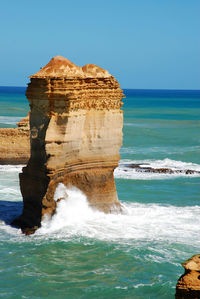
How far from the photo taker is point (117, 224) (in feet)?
50.4

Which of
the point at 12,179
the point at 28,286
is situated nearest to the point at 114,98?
the point at 28,286

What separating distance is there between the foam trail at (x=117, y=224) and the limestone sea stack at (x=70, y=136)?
30 centimetres

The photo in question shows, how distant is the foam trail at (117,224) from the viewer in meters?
14.3

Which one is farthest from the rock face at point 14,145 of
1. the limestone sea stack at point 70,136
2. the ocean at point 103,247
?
the limestone sea stack at point 70,136

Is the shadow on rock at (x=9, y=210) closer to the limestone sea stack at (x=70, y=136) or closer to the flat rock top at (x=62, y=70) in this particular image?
the limestone sea stack at (x=70, y=136)

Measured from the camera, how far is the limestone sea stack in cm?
1480

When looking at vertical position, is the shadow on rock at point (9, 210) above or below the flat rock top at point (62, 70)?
below

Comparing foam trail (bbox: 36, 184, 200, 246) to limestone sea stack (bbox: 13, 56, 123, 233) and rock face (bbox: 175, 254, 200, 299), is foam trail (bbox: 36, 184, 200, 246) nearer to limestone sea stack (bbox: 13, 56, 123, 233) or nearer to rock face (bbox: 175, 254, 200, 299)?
limestone sea stack (bbox: 13, 56, 123, 233)

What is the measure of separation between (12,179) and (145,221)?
9.16m

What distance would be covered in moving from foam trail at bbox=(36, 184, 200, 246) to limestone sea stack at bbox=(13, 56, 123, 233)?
0.30 metres

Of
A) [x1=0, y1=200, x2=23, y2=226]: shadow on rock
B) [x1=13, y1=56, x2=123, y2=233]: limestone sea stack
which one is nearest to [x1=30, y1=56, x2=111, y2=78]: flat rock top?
[x1=13, y1=56, x2=123, y2=233]: limestone sea stack

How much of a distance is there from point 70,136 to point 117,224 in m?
2.78

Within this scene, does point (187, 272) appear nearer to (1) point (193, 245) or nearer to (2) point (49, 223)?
(1) point (193, 245)

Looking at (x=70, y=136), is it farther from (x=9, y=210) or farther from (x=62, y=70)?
(x=9, y=210)
